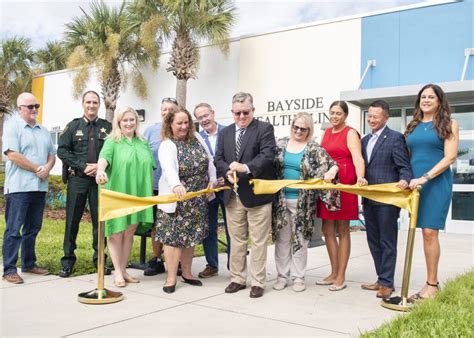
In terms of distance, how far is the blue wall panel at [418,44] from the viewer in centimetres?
1204

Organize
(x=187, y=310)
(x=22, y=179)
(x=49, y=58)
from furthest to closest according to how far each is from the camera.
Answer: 1. (x=49, y=58)
2. (x=22, y=179)
3. (x=187, y=310)

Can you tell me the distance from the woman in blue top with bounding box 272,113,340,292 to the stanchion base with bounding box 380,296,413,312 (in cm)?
92

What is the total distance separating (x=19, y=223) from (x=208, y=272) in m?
2.22

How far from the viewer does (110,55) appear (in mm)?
18016

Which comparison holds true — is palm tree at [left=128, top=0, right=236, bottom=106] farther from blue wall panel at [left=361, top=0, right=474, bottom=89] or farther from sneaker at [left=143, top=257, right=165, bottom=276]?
sneaker at [left=143, top=257, right=165, bottom=276]

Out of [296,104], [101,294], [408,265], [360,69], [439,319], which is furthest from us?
[296,104]

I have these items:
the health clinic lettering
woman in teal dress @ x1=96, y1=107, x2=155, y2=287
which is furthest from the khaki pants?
the health clinic lettering

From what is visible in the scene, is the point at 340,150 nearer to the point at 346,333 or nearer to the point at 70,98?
the point at 346,333

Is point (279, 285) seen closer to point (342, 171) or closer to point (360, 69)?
point (342, 171)

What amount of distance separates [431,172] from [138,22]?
14.7m

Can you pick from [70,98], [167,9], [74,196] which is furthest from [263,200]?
[70,98]

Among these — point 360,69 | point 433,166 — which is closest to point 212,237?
point 433,166

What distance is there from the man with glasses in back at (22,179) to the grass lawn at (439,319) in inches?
152

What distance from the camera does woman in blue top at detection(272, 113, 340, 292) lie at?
5023 mm
